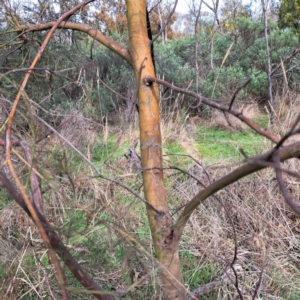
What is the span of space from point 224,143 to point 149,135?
9.22 ft

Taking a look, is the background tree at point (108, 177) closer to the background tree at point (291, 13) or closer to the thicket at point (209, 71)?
the thicket at point (209, 71)

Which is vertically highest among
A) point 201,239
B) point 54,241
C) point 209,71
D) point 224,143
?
point 209,71

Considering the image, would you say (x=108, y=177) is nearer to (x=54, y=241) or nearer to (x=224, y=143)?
(x=54, y=241)

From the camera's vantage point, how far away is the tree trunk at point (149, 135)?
0.90 metres

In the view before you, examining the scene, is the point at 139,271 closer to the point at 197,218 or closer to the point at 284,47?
the point at 197,218

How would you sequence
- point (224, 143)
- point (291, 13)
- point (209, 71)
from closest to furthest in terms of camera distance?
point (224, 143) < point (209, 71) < point (291, 13)

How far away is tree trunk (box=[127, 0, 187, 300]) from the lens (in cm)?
90

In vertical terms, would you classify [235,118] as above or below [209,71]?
below

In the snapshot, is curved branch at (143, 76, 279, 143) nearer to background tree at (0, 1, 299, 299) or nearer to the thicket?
background tree at (0, 1, 299, 299)

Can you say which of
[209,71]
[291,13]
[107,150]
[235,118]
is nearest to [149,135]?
[107,150]

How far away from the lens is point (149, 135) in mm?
920

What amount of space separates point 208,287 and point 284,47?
516cm

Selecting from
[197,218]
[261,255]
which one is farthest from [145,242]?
[197,218]

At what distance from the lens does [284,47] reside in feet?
18.7
